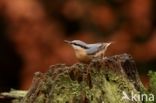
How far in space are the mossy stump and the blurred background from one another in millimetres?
4153

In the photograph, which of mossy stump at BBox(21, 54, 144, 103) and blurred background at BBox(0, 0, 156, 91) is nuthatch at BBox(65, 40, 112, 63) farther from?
blurred background at BBox(0, 0, 156, 91)

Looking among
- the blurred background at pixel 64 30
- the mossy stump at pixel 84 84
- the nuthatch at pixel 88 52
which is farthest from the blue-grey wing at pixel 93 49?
the blurred background at pixel 64 30

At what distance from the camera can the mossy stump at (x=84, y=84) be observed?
3.64 meters

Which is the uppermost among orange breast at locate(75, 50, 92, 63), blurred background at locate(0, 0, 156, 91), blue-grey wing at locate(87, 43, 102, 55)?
blurred background at locate(0, 0, 156, 91)

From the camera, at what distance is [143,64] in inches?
320

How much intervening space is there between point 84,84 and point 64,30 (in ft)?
15.2

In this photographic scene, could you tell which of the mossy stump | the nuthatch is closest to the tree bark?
the mossy stump

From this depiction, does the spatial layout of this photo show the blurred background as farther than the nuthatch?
Yes

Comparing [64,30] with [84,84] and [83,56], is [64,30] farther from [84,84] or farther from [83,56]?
[84,84]

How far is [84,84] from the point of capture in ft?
12.0

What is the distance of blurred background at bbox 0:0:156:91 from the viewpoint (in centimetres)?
807

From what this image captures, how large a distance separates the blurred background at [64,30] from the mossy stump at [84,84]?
13.6ft

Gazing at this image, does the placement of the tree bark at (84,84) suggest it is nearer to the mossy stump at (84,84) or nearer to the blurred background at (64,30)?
the mossy stump at (84,84)

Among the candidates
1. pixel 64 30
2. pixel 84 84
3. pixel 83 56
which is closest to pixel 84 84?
pixel 84 84
